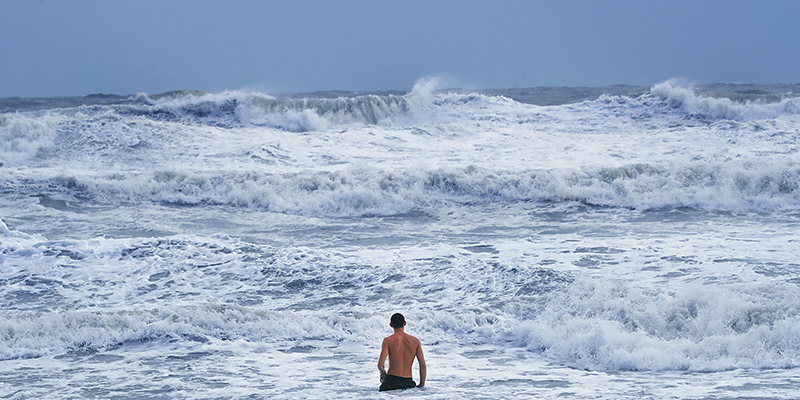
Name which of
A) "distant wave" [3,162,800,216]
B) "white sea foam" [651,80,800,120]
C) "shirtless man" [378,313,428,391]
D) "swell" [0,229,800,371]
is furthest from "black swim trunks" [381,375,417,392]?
"white sea foam" [651,80,800,120]

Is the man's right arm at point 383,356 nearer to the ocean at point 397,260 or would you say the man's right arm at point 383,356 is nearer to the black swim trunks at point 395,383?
the black swim trunks at point 395,383

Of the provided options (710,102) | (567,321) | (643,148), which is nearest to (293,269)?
(567,321)

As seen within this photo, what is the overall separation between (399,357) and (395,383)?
0.75ft

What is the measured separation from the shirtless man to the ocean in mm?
151

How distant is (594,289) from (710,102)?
62.5 ft

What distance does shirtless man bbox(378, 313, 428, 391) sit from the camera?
5.68 m

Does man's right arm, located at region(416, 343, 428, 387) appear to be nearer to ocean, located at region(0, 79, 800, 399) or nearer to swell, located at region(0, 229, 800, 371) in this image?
ocean, located at region(0, 79, 800, 399)

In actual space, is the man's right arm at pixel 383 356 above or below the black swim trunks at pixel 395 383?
above

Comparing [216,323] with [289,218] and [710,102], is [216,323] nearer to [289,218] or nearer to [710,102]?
[289,218]

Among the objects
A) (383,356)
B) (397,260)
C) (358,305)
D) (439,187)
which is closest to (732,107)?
(439,187)

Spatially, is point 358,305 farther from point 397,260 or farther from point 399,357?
point 399,357

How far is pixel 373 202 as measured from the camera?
1565cm

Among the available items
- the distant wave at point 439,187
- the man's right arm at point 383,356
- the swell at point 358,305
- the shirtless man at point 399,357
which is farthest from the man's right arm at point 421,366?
the distant wave at point 439,187

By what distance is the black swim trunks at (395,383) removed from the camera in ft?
18.9
